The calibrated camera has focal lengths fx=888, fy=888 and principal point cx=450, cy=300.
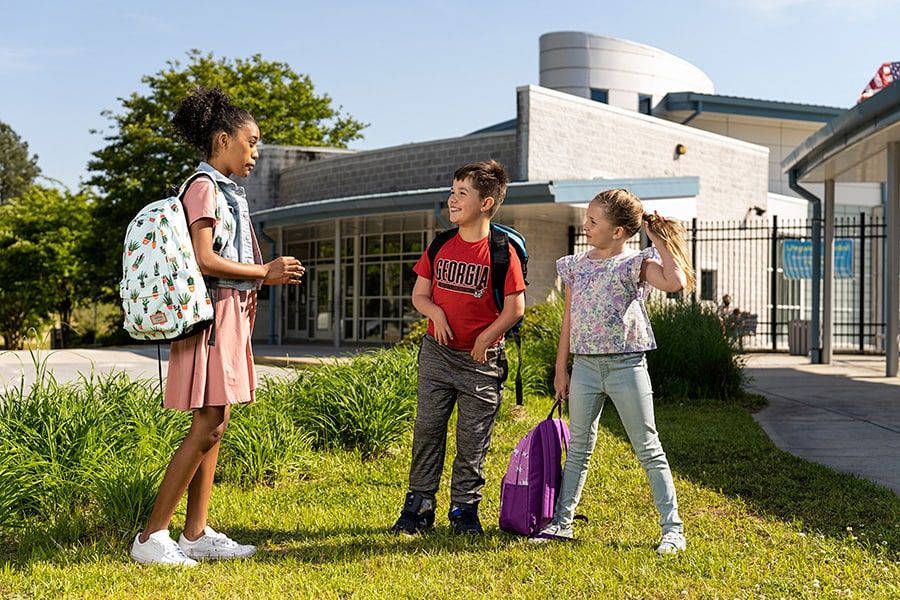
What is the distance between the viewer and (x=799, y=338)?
752 inches

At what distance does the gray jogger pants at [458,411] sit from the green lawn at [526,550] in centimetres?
28

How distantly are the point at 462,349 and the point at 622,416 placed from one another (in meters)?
0.83

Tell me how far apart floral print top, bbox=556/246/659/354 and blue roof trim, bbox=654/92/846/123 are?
27.9m

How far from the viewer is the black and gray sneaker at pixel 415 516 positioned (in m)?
4.40

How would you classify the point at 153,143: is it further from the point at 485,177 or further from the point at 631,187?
the point at 485,177

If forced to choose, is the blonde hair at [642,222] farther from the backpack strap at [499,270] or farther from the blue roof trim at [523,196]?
the blue roof trim at [523,196]

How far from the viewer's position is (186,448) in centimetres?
373

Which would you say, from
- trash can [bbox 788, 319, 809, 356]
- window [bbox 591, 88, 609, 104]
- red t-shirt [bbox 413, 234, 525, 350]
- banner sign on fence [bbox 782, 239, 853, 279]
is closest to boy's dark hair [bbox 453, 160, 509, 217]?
red t-shirt [bbox 413, 234, 525, 350]

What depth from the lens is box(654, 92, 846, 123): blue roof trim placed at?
1191 inches

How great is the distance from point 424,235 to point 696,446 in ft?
47.0

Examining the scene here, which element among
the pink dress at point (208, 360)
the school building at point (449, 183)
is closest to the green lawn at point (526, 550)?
the pink dress at point (208, 360)

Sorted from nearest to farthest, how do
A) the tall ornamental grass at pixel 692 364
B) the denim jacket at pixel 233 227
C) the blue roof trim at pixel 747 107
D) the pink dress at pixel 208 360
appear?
1. the pink dress at pixel 208 360
2. the denim jacket at pixel 233 227
3. the tall ornamental grass at pixel 692 364
4. the blue roof trim at pixel 747 107

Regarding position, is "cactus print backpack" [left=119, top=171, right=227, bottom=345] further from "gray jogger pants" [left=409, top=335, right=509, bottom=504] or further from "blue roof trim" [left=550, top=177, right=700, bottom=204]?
"blue roof trim" [left=550, top=177, right=700, bottom=204]

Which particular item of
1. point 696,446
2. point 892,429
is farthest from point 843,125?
point 696,446
